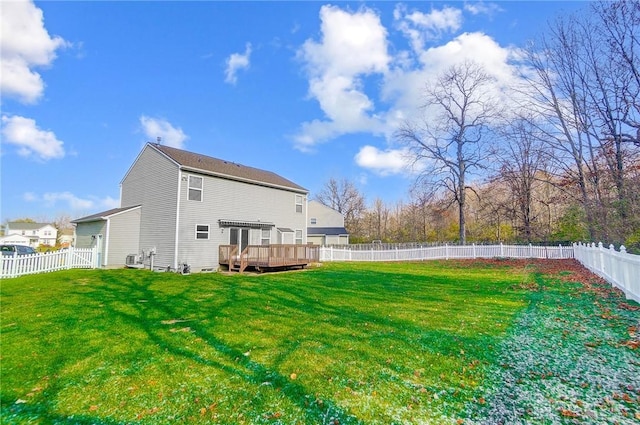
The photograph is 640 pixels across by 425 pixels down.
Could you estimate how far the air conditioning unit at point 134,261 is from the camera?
14711 millimetres

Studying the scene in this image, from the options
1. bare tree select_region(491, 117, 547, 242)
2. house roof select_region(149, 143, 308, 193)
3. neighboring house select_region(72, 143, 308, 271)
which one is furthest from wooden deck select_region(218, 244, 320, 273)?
bare tree select_region(491, 117, 547, 242)

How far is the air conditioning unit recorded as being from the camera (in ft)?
48.3

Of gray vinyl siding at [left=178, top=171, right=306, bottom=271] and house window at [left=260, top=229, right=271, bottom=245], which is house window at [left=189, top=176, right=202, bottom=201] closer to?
gray vinyl siding at [left=178, top=171, right=306, bottom=271]

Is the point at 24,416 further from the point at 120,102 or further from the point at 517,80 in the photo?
the point at 517,80

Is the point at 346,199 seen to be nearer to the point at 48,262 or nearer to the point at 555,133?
the point at 555,133

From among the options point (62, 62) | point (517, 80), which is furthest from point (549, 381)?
point (517, 80)

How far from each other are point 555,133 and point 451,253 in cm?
931

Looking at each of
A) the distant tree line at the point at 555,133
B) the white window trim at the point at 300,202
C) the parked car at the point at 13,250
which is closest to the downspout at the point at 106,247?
the parked car at the point at 13,250

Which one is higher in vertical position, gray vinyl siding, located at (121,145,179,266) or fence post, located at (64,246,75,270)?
gray vinyl siding, located at (121,145,179,266)

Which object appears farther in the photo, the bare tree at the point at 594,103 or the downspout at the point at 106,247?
the downspout at the point at 106,247

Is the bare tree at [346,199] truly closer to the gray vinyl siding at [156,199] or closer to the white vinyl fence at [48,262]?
the gray vinyl siding at [156,199]

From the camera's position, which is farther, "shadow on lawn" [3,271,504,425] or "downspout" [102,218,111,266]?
"downspout" [102,218,111,266]

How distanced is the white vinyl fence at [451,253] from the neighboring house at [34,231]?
5662 centimetres

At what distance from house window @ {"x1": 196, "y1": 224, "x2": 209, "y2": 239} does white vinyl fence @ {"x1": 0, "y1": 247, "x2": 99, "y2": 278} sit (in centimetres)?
497
